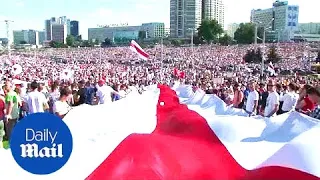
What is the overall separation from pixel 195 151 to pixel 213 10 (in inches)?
6597

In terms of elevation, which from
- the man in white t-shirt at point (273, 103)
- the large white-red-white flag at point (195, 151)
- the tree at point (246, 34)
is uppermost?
the tree at point (246, 34)

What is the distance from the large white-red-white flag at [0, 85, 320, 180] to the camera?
4.04 metres

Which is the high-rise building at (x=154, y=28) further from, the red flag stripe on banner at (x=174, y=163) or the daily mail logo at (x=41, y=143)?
the daily mail logo at (x=41, y=143)

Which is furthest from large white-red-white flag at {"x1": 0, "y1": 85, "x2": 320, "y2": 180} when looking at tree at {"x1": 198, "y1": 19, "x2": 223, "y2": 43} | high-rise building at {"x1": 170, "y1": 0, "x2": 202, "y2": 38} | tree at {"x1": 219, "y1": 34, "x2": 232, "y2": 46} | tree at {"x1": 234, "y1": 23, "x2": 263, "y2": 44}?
high-rise building at {"x1": 170, "y1": 0, "x2": 202, "y2": 38}

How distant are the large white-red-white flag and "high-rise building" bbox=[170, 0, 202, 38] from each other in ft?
485

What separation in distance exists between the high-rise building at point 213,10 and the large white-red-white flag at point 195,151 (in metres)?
159

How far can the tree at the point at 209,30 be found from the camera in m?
124

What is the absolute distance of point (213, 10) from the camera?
169 metres

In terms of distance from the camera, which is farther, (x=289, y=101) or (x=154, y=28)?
(x=154, y=28)

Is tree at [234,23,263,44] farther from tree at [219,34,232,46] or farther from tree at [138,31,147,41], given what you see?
tree at [138,31,147,41]

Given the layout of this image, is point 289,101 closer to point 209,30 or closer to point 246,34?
point 246,34

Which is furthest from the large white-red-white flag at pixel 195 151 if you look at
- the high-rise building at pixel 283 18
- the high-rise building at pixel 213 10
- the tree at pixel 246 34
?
the high-rise building at pixel 213 10

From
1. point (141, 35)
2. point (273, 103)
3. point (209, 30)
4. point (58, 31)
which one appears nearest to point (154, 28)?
point (141, 35)

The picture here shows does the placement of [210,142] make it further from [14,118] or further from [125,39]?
[125,39]
